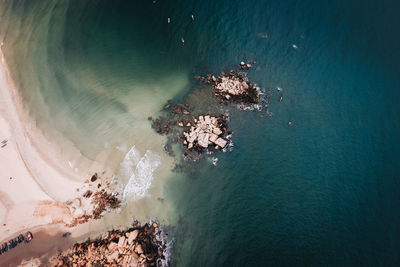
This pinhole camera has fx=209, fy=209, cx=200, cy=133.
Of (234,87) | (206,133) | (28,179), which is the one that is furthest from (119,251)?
(234,87)

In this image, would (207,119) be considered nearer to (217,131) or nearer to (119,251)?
(217,131)

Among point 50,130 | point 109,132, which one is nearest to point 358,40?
point 109,132

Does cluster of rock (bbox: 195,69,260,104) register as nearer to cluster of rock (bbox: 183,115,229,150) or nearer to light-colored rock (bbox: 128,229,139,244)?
cluster of rock (bbox: 183,115,229,150)

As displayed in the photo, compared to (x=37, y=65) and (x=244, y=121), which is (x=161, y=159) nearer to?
(x=244, y=121)

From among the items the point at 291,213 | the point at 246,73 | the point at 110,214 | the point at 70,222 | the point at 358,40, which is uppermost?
the point at 358,40

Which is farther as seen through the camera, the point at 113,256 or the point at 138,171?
the point at 138,171

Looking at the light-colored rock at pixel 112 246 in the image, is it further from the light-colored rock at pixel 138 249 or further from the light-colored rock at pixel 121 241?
the light-colored rock at pixel 138 249

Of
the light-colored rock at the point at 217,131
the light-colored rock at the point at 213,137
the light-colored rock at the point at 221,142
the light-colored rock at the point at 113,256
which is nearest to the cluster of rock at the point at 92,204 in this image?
the light-colored rock at the point at 113,256
